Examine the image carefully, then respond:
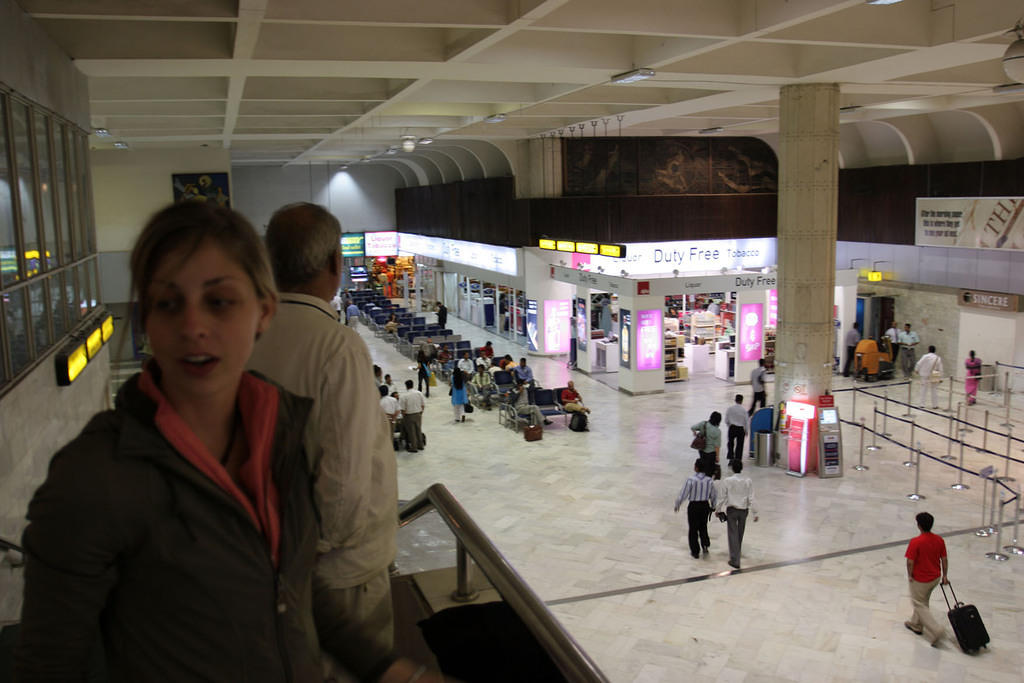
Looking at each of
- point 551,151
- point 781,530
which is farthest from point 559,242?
point 781,530

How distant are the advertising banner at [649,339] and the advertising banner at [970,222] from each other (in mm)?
6854

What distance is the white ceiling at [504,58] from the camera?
24.9 feet

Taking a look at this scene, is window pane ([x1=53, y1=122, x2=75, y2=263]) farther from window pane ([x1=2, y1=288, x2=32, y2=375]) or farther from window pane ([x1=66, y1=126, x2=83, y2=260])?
window pane ([x1=2, y1=288, x2=32, y2=375])

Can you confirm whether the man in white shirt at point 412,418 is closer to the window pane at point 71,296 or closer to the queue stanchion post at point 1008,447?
the window pane at point 71,296

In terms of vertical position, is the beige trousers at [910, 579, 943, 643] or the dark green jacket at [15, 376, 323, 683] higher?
the dark green jacket at [15, 376, 323, 683]

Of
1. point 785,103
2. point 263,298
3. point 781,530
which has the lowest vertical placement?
point 781,530

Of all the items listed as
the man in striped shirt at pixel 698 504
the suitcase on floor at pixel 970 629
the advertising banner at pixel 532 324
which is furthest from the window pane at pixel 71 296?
the advertising banner at pixel 532 324

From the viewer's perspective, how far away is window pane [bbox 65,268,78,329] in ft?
25.1

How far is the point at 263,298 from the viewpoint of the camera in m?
1.55

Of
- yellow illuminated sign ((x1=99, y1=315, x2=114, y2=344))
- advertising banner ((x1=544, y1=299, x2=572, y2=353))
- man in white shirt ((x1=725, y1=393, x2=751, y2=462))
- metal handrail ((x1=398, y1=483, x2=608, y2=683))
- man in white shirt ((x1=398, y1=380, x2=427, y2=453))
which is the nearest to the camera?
metal handrail ((x1=398, y1=483, x2=608, y2=683))

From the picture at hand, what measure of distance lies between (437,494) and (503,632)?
1.69ft

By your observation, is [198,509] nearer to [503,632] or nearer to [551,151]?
[503,632]

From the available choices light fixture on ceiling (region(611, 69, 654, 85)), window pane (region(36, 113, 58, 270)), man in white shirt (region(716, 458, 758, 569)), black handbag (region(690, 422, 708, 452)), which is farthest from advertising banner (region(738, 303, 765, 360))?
window pane (region(36, 113, 58, 270))

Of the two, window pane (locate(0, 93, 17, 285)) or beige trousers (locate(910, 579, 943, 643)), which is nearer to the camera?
window pane (locate(0, 93, 17, 285))
